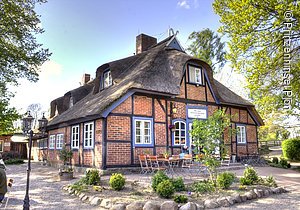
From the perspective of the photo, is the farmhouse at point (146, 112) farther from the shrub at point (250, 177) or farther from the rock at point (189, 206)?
the rock at point (189, 206)

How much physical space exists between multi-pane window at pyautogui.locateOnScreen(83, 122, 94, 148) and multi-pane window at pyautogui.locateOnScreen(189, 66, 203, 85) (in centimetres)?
573

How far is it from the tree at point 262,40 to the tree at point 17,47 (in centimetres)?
809

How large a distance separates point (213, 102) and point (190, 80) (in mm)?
1968

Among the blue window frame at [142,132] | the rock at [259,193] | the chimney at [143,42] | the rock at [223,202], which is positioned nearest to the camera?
the rock at [223,202]

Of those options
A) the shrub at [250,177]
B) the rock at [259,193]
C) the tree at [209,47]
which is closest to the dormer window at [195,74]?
the shrub at [250,177]

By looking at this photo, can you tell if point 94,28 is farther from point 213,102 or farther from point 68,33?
point 213,102

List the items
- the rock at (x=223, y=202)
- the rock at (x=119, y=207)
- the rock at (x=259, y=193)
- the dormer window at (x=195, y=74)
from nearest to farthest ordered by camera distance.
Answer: the rock at (x=119, y=207) → the rock at (x=223, y=202) → the rock at (x=259, y=193) → the dormer window at (x=195, y=74)

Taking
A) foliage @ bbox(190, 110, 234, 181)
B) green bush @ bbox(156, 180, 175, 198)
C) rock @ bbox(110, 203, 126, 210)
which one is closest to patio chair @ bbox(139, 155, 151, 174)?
foliage @ bbox(190, 110, 234, 181)

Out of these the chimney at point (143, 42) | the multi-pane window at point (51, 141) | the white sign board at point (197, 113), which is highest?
the chimney at point (143, 42)

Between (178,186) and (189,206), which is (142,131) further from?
(189,206)

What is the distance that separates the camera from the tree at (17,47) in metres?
10.6

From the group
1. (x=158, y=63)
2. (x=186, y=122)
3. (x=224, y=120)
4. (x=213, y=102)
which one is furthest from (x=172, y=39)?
(x=224, y=120)

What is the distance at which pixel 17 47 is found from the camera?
37.4ft

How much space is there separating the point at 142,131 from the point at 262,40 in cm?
591
